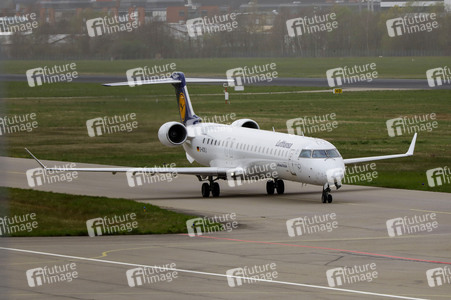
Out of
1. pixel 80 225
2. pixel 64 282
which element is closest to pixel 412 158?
pixel 80 225

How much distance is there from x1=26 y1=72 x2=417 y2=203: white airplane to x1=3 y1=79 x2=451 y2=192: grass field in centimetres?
525

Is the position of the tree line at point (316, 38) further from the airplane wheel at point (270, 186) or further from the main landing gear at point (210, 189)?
the airplane wheel at point (270, 186)

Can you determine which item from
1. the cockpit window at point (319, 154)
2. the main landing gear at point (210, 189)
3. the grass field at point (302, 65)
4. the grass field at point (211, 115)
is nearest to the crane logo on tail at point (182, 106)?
the grass field at point (211, 115)

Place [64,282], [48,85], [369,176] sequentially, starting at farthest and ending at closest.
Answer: [48,85]
[369,176]
[64,282]

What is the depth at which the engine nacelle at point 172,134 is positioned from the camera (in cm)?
3825

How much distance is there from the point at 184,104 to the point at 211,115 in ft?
92.2

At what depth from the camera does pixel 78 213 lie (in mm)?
31000

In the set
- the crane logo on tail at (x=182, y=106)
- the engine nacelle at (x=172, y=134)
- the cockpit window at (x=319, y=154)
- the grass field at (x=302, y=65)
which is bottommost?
the grass field at (x=302, y=65)

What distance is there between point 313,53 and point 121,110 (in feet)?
292

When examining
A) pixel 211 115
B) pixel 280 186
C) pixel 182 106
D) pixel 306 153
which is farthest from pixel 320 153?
pixel 211 115

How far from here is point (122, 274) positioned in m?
21.0

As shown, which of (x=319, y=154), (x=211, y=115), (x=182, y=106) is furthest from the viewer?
(x=211, y=115)

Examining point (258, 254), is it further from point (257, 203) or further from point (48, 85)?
point (48, 85)

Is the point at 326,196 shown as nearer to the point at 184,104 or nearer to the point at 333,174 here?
the point at 333,174
